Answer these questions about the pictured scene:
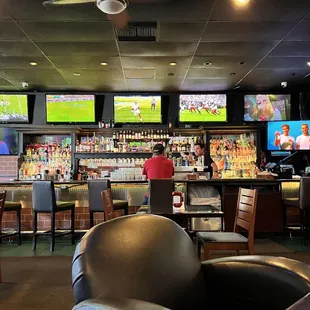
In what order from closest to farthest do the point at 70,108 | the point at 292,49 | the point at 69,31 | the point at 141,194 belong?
the point at 69,31 → the point at 292,49 → the point at 141,194 → the point at 70,108

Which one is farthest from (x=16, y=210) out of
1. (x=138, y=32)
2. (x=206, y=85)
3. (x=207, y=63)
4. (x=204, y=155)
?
(x=206, y=85)

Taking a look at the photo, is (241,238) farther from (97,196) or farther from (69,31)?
(69,31)

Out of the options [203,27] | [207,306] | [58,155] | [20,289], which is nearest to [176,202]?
[20,289]

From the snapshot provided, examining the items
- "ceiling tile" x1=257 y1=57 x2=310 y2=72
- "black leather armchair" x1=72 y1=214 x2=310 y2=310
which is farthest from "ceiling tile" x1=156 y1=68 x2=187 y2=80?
"black leather armchair" x1=72 y1=214 x2=310 y2=310

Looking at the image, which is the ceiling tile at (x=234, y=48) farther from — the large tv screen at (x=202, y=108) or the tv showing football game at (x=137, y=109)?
the tv showing football game at (x=137, y=109)

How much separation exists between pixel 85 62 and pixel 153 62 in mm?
1232

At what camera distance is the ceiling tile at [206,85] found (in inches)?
307

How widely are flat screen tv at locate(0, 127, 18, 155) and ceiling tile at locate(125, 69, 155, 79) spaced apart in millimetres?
3460

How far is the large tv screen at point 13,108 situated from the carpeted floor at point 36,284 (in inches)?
183

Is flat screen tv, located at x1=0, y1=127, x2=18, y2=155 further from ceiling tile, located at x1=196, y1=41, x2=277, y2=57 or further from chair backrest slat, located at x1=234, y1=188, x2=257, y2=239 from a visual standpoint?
chair backrest slat, located at x1=234, y1=188, x2=257, y2=239

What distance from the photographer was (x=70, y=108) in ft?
27.9

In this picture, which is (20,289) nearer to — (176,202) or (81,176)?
(176,202)

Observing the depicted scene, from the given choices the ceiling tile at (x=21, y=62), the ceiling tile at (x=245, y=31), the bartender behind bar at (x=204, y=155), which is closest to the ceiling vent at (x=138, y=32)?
the ceiling tile at (x=245, y=31)

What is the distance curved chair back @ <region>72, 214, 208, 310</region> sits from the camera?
55.1 inches
